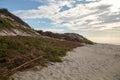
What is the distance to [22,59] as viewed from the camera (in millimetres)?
17031

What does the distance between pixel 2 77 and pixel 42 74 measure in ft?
10.1

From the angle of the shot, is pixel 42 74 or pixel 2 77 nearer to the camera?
pixel 2 77

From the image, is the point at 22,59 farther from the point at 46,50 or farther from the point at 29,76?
the point at 46,50

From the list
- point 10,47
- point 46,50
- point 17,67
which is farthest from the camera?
point 46,50

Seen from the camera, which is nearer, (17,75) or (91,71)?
(17,75)

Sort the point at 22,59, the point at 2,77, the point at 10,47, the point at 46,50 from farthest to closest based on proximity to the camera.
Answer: the point at 46,50 < the point at 10,47 < the point at 22,59 < the point at 2,77

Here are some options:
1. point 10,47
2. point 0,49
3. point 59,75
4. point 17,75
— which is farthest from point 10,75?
point 10,47

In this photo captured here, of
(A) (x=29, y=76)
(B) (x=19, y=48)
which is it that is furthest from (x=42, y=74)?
(B) (x=19, y=48)

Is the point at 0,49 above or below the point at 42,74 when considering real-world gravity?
above

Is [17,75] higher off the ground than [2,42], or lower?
lower

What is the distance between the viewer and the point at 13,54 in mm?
17844

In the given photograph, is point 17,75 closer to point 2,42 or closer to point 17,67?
point 17,67

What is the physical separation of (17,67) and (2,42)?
285 inches

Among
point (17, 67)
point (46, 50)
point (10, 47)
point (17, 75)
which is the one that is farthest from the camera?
point (46, 50)
